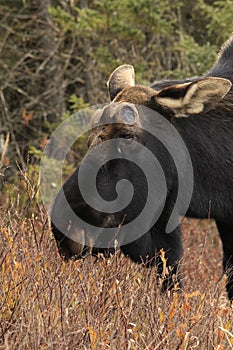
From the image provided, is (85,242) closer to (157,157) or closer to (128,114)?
(157,157)

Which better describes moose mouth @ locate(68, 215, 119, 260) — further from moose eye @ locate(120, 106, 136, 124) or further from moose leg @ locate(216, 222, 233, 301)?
moose leg @ locate(216, 222, 233, 301)

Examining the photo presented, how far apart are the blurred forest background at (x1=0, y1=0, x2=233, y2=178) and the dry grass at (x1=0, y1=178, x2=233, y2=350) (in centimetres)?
703

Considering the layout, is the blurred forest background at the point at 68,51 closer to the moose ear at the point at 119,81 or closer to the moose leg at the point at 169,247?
the moose ear at the point at 119,81

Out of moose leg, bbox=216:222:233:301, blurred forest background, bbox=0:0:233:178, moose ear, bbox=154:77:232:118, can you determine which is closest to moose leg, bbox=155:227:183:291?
moose leg, bbox=216:222:233:301

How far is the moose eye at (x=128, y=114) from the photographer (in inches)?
190

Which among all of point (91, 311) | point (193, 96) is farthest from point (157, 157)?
point (91, 311)

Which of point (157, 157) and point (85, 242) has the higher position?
point (157, 157)

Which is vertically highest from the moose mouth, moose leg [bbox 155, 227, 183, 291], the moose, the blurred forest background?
the moose

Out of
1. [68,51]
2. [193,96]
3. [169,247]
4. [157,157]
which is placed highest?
[193,96]

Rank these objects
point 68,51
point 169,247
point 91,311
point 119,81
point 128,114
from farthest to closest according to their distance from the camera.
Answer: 1. point 68,51
2. point 169,247
3. point 119,81
4. point 128,114
5. point 91,311

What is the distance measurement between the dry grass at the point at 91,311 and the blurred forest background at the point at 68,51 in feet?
23.1

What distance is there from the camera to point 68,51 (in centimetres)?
1588

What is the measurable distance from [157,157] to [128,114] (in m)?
0.33

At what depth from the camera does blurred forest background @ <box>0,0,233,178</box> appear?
12.0 meters
